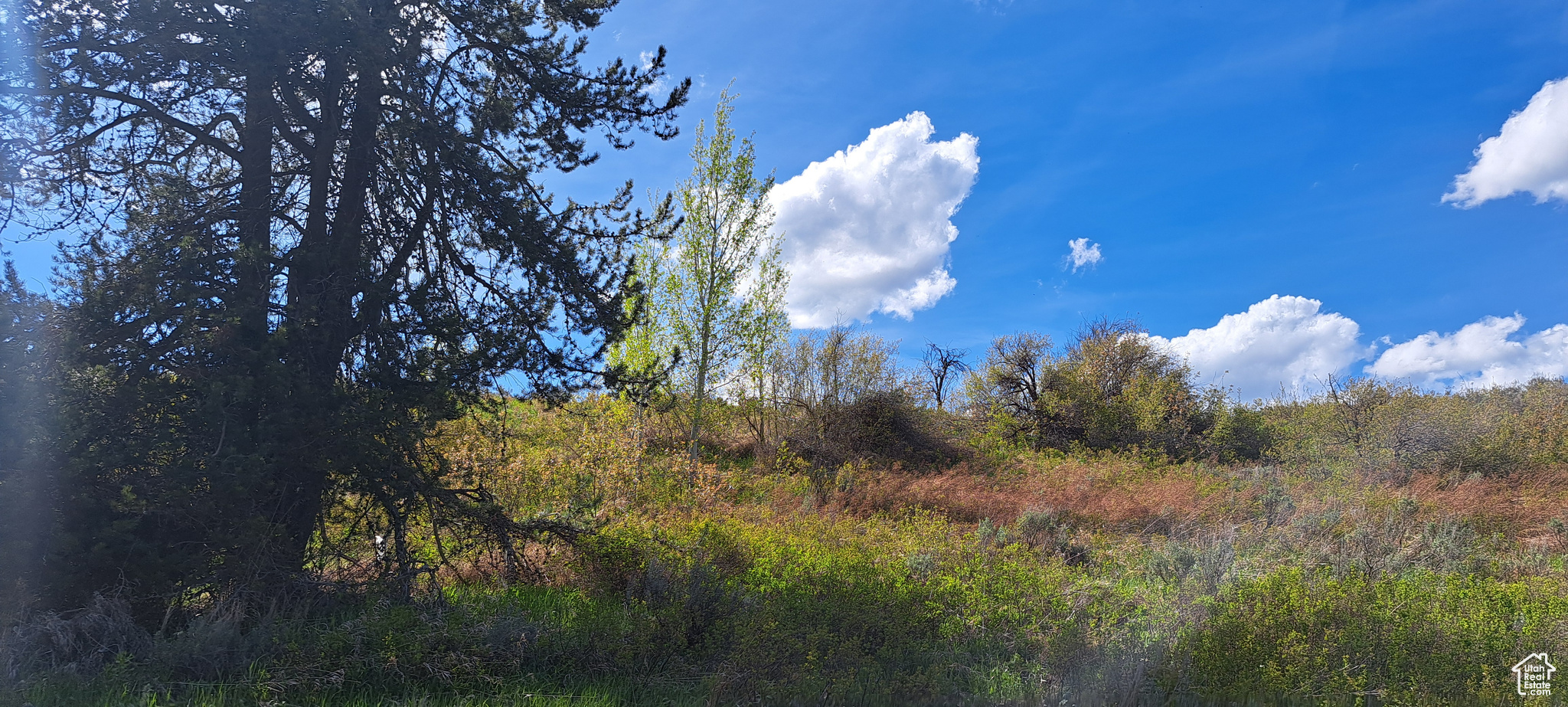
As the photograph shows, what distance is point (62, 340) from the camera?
16.5ft

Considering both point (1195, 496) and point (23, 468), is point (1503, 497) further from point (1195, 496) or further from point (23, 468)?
point (23, 468)

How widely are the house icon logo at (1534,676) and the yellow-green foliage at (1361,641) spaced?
0.23ft

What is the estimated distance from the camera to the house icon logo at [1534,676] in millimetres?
4992

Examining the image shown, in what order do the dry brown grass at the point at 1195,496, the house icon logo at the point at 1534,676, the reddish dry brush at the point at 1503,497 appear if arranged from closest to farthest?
the house icon logo at the point at 1534,676 → the reddish dry brush at the point at 1503,497 → the dry brown grass at the point at 1195,496

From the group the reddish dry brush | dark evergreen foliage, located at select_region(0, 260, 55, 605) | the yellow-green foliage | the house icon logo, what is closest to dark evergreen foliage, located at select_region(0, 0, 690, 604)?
dark evergreen foliage, located at select_region(0, 260, 55, 605)

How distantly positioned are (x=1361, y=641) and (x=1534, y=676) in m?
1.21

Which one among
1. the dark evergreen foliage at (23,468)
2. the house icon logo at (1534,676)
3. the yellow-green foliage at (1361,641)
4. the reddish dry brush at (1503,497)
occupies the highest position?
the dark evergreen foliage at (23,468)

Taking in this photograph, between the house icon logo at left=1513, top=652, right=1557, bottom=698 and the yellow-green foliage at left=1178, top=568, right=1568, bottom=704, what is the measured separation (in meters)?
0.07

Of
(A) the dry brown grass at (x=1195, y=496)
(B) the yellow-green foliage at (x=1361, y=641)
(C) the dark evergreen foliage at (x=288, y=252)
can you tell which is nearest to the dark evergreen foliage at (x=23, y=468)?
(C) the dark evergreen foliage at (x=288, y=252)

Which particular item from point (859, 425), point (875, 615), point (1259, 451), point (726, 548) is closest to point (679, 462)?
point (726, 548)

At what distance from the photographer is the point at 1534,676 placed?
17.1 ft

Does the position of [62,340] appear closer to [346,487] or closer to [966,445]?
[346,487]

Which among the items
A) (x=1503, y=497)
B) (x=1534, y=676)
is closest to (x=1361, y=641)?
(x=1534, y=676)

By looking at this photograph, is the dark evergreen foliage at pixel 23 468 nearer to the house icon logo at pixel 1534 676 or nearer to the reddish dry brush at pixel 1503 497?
the house icon logo at pixel 1534 676
